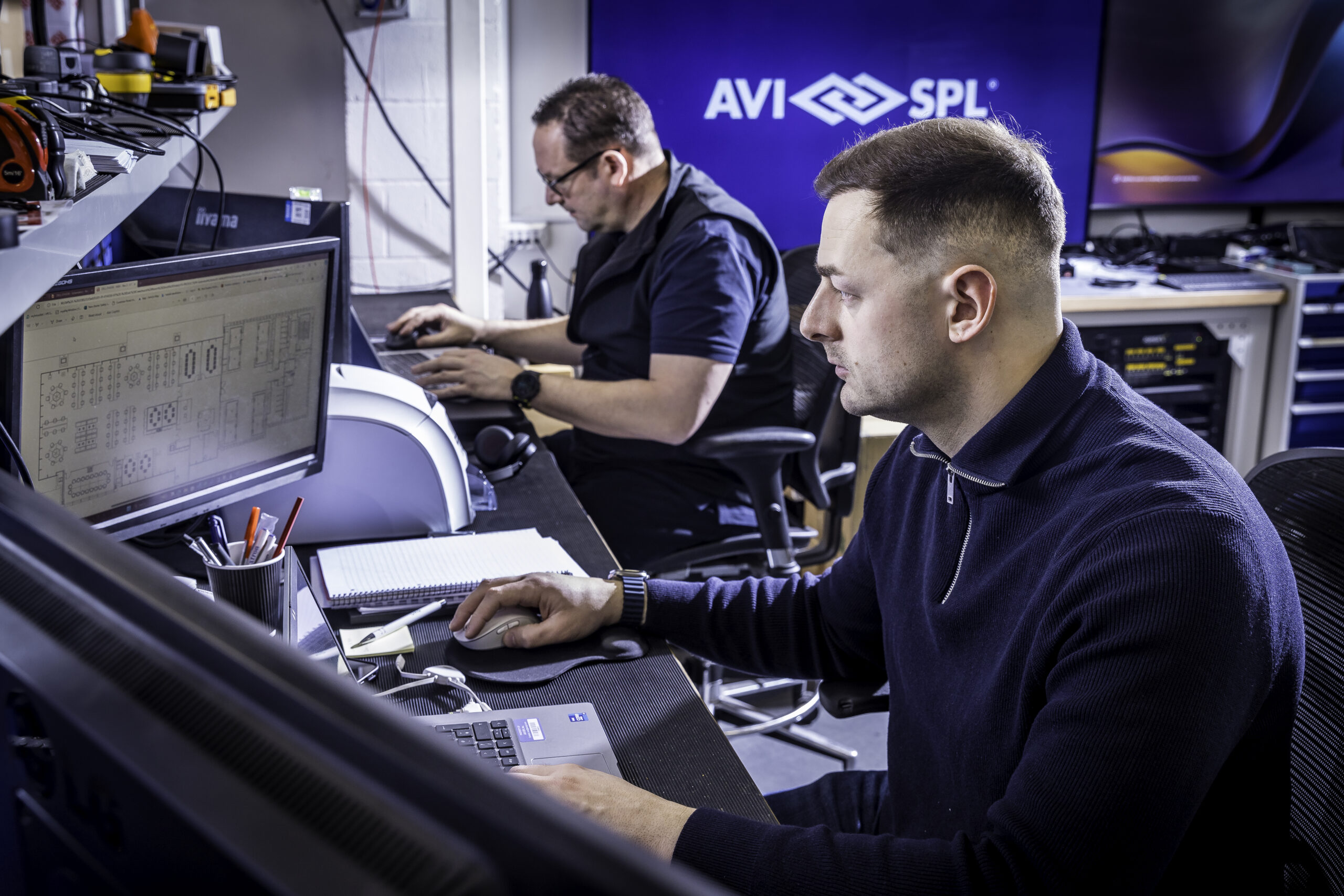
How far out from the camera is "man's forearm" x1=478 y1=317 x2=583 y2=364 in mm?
2633

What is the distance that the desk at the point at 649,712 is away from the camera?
0.97m

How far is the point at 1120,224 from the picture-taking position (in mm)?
4074

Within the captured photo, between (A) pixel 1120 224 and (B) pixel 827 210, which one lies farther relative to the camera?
(A) pixel 1120 224

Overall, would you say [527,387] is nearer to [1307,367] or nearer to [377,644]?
[377,644]

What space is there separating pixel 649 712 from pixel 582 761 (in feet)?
0.39

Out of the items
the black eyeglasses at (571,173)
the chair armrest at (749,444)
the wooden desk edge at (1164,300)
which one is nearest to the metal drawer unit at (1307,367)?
the wooden desk edge at (1164,300)

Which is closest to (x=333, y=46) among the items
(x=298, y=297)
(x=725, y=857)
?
(x=298, y=297)

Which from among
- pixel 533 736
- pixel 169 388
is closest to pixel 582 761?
pixel 533 736

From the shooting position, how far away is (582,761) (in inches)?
38.8

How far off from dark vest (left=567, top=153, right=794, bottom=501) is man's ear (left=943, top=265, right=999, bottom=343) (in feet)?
3.58

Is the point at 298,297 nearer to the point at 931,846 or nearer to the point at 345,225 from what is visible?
the point at 345,225

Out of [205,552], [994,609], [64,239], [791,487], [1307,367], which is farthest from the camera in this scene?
[1307,367]

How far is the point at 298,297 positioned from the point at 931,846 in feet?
2.99

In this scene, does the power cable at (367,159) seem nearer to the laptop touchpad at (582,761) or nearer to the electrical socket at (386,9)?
the electrical socket at (386,9)
